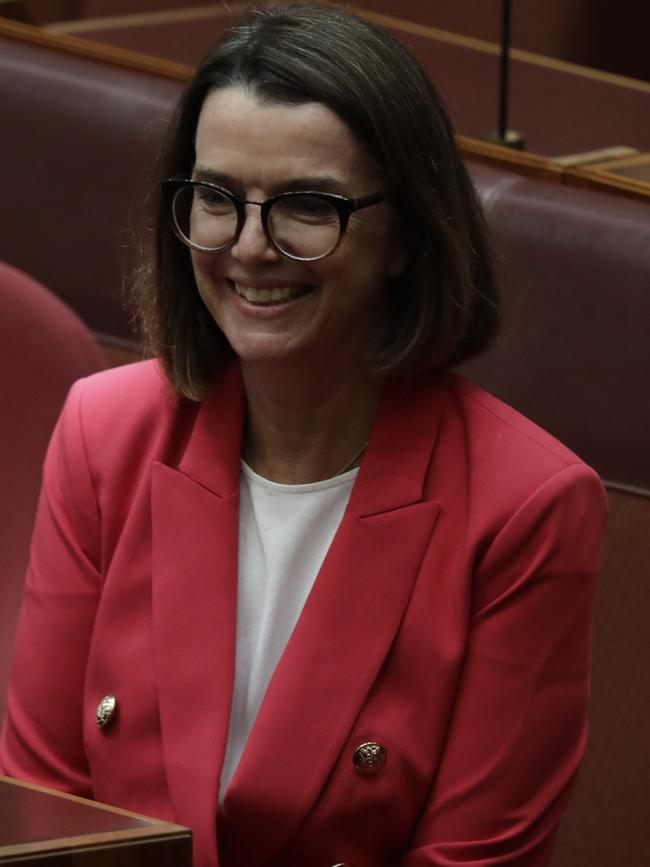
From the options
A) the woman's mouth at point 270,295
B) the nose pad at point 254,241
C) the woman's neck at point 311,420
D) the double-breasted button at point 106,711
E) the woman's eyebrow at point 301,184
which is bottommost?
the double-breasted button at point 106,711

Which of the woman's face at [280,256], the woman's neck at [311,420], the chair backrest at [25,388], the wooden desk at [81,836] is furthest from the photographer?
the chair backrest at [25,388]

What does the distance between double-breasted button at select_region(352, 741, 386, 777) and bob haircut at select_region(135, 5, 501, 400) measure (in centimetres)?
34

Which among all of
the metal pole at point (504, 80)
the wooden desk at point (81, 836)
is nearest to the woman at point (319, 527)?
the wooden desk at point (81, 836)

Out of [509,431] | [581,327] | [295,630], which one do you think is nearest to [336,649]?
[295,630]

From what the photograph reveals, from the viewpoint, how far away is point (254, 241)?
1489 mm

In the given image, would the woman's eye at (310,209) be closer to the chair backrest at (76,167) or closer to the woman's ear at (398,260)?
the woman's ear at (398,260)

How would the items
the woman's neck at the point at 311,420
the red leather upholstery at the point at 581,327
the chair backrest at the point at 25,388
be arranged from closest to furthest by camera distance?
the woman's neck at the point at 311,420, the red leather upholstery at the point at 581,327, the chair backrest at the point at 25,388

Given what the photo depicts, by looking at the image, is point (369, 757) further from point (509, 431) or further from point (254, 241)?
point (254, 241)

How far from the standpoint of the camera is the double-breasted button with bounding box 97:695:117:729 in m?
1.62

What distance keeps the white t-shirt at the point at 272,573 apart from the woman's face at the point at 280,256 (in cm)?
14

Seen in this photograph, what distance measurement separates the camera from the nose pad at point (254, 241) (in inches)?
58.6

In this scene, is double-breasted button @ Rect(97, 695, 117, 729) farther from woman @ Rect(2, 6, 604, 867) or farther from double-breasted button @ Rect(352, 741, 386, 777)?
double-breasted button @ Rect(352, 741, 386, 777)

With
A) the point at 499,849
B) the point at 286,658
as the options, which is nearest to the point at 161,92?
the point at 286,658

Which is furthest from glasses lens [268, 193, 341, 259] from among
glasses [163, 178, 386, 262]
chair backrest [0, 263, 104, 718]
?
chair backrest [0, 263, 104, 718]
